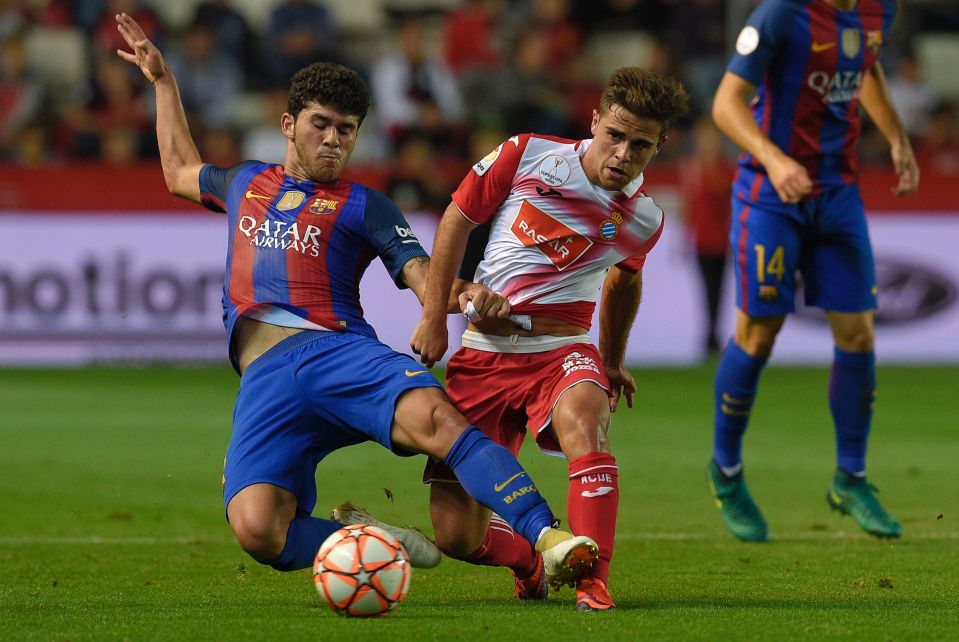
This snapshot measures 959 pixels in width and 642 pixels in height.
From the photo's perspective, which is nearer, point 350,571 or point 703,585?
point 350,571

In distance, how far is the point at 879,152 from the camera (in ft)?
52.2

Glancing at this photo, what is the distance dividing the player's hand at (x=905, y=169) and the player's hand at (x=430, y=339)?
2856 mm

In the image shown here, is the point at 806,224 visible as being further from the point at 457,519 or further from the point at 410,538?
the point at 410,538

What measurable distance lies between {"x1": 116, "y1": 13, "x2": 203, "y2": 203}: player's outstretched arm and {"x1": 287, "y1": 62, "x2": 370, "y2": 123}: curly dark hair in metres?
0.54

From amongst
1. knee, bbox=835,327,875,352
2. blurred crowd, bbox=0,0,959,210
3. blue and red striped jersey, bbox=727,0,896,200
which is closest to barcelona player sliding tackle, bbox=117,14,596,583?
blue and red striped jersey, bbox=727,0,896,200

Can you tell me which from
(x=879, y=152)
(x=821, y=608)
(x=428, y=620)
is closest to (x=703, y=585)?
(x=821, y=608)

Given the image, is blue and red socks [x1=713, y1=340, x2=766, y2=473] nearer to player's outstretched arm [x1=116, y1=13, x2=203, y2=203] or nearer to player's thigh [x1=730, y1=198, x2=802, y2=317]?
player's thigh [x1=730, y1=198, x2=802, y2=317]

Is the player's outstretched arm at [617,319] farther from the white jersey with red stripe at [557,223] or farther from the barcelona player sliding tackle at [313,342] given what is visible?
the barcelona player sliding tackle at [313,342]

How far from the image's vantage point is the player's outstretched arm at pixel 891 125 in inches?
281

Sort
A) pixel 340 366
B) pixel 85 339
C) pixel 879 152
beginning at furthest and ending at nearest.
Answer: pixel 879 152 < pixel 85 339 < pixel 340 366

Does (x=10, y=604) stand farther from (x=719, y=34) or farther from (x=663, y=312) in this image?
(x=719, y=34)

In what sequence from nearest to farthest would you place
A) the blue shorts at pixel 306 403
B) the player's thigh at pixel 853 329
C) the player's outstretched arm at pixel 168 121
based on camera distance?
the blue shorts at pixel 306 403
the player's outstretched arm at pixel 168 121
the player's thigh at pixel 853 329

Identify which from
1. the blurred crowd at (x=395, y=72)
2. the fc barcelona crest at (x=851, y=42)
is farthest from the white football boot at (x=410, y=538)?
the blurred crowd at (x=395, y=72)

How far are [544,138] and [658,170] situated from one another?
9.32 m
